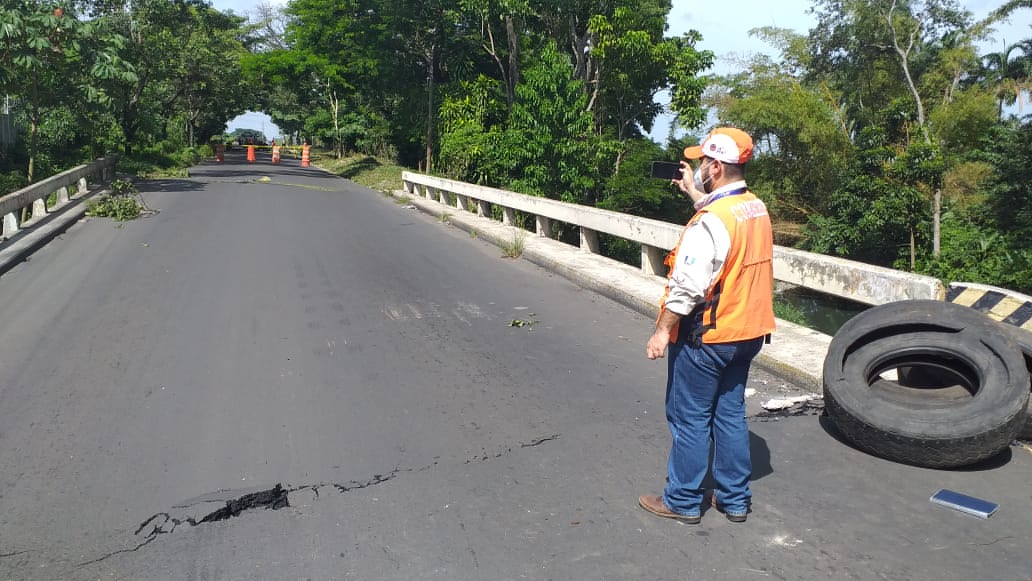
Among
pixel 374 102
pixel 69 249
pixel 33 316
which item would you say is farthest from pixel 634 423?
pixel 374 102

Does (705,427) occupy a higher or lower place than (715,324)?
lower

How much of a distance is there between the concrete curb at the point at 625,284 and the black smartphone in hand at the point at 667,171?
7.63 feet

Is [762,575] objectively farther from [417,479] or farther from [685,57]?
[685,57]

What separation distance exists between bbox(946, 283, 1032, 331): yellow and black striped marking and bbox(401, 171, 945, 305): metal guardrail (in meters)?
0.17

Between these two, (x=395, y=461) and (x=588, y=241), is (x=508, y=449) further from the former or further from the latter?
(x=588, y=241)

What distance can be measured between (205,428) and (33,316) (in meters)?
3.80

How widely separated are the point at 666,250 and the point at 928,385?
539 centimetres

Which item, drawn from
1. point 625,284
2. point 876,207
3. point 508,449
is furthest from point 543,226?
point 876,207

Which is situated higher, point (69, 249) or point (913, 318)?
point (913, 318)

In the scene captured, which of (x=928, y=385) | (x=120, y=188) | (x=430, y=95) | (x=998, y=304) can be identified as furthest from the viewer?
(x=430, y=95)

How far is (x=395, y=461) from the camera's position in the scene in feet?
14.6

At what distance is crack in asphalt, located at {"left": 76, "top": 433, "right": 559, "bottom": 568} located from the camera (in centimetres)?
364

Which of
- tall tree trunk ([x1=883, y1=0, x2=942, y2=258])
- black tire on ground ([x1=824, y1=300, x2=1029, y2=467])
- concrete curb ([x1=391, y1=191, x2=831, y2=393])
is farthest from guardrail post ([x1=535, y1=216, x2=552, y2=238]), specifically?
tall tree trunk ([x1=883, y1=0, x2=942, y2=258])

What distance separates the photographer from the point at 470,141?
26.5 meters
